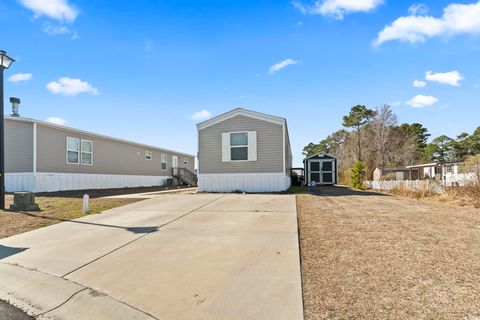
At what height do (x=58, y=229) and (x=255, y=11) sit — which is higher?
(x=255, y=11)

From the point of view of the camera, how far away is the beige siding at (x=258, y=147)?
13594 mm

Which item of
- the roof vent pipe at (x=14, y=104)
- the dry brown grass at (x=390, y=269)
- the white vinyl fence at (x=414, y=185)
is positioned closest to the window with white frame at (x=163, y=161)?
the roof vent pipe at (x=14, y=104)

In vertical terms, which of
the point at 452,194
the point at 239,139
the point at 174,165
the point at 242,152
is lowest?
the point at 452,194

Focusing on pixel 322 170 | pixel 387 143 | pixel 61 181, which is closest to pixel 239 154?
pixel 61 181

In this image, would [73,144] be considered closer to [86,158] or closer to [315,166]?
[86,158]

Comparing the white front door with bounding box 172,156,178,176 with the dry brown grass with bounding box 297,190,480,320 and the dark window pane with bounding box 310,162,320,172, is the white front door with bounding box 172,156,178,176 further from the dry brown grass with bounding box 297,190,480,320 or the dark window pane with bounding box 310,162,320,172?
the dry brown grass with bounding box 297,190,480,320

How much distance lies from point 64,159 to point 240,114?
399 inches

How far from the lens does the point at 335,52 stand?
450 inches

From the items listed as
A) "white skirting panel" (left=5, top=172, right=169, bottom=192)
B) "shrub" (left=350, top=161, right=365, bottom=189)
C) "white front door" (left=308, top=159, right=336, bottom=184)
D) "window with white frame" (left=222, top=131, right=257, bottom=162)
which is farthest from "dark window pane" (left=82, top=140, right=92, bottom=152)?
"shrub" (left=350, top=161, right=365, bottom=189)

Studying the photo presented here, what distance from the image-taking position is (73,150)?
662 inches

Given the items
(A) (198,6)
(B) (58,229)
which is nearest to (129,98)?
(A) (198,6)

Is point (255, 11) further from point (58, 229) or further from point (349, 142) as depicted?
point (349, 142)

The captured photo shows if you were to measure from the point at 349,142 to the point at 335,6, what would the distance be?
3195 cm

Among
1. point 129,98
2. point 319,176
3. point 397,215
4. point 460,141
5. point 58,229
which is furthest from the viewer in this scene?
point 460,141
